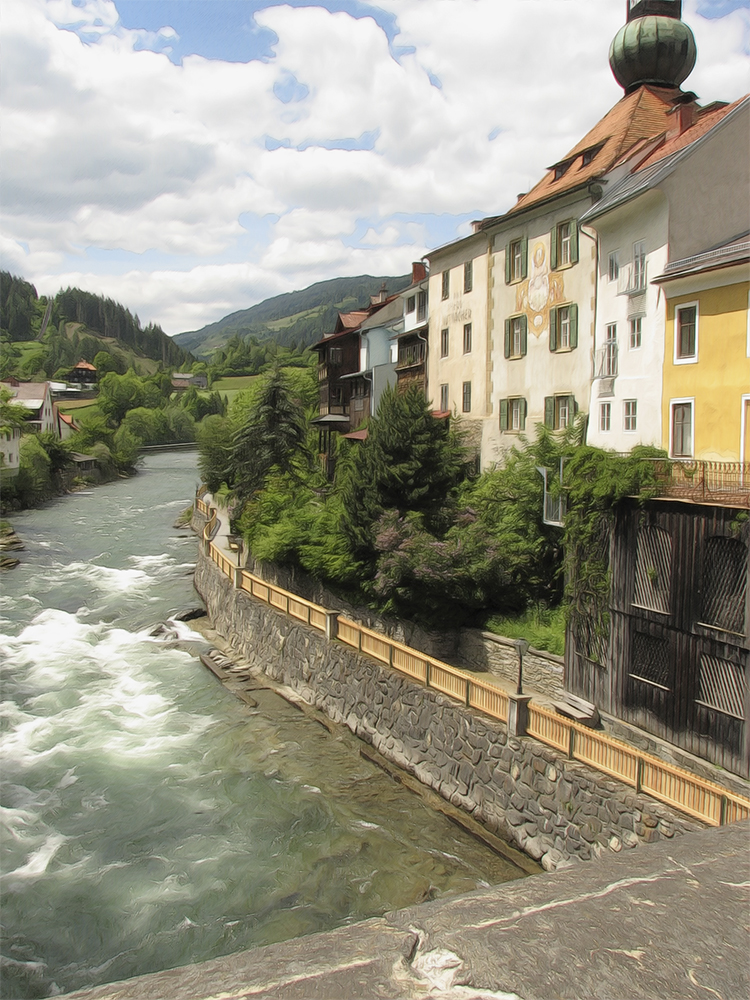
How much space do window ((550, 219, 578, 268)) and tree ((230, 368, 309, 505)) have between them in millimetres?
17524

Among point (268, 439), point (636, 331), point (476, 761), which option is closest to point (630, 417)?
A: point (636, 331)

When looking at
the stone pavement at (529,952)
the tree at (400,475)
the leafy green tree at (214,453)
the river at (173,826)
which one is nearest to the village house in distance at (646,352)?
the tree at (400,475)

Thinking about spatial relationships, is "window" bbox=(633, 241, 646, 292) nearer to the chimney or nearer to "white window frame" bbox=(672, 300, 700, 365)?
"white window frame" bbox=(672, 300, 700, 365)

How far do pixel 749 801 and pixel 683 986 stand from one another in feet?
28.5

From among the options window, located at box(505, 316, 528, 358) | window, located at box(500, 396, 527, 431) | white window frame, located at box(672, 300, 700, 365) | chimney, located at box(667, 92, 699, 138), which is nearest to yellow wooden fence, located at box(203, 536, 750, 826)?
white window frame, located at box(672, 300, 700, 365)

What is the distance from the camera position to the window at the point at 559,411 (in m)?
21.3

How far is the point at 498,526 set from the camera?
65.0 feet

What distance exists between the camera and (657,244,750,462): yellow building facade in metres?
13.1

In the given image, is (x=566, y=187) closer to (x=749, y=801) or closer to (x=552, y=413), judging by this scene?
(x=552, y=413)

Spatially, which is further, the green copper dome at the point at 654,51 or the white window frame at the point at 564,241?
the green copper dome at the point at 654,51

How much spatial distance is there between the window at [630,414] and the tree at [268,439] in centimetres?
2060

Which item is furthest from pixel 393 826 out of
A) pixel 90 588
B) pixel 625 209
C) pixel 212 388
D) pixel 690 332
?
pixel 212 388

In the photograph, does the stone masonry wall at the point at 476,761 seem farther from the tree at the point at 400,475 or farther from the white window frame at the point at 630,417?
the white window frame at the point at 630,417

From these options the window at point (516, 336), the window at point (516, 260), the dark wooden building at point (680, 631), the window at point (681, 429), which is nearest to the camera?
the dark wooden building at point (680, 631)
